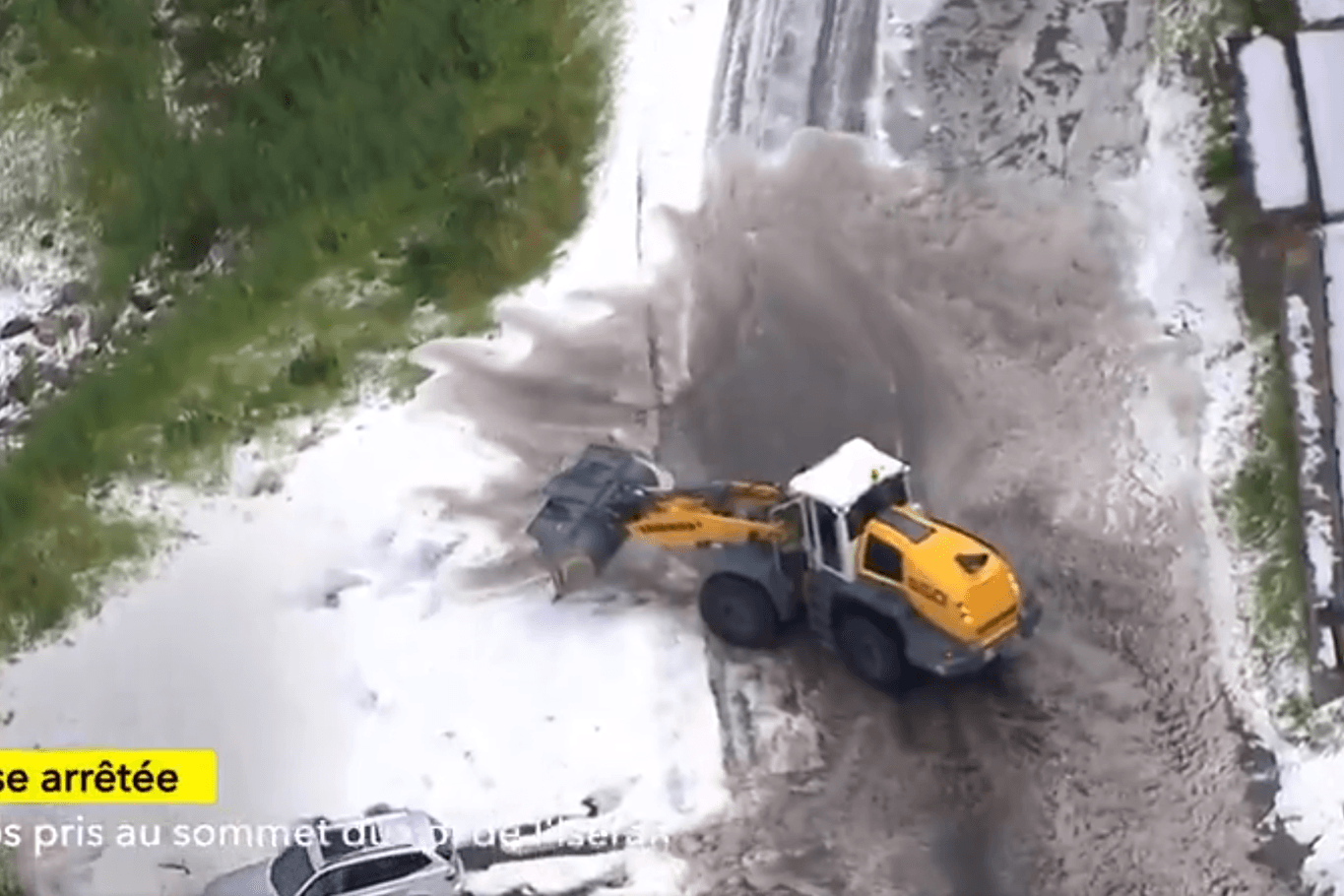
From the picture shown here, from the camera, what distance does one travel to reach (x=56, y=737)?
19.7 meters

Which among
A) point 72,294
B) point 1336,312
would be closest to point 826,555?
point 1336,312

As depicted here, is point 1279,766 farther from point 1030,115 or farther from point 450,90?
point 450,90

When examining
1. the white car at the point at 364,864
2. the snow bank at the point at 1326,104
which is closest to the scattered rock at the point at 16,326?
the white car at the point at 364,864

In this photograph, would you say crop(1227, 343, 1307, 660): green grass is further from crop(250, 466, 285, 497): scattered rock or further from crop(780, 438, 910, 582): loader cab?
crop(250, 466, 285, 497): scattered rock

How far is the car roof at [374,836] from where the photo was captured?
59.4ft

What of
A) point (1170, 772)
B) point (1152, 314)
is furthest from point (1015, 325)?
point (1170, 772)

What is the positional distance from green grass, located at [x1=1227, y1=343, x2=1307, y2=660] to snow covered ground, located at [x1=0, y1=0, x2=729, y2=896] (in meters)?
6.08

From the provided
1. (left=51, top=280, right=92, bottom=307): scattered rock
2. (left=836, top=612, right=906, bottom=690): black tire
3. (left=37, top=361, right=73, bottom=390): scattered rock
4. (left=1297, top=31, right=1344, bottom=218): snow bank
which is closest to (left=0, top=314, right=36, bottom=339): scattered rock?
(left=51, top=280, right=92, bottom=307): scattered rock

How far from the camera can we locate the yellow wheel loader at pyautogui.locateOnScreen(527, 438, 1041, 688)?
1811cm

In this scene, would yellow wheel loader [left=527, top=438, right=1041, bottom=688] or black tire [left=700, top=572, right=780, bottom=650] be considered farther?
black tire [left=700, top=572, right=780, bottom=650]

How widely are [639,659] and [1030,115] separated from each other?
32.5 ft

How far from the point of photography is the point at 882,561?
18.3 m

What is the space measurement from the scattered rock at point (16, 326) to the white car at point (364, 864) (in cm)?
887
